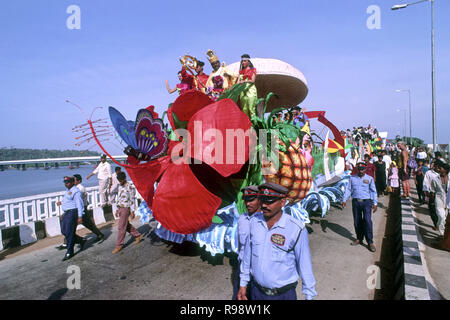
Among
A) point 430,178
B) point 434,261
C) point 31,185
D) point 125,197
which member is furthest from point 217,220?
point 31,185

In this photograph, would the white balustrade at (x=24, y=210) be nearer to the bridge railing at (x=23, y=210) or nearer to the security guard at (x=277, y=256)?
the bridge railing at (x=23, y=210)

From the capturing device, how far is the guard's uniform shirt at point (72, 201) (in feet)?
14.9

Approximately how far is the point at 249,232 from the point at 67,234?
388 cm

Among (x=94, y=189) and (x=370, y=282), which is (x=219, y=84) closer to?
(x=370, y=282)

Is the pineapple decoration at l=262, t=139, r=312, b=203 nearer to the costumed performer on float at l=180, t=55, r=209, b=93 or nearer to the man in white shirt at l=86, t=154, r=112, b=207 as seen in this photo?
the costumed performer on float at l=180, t=55, r=209, b=93

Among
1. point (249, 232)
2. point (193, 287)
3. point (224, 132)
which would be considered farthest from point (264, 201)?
point (193, 287)

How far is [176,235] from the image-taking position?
4.00m

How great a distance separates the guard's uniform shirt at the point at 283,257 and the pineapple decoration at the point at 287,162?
1.77 metres

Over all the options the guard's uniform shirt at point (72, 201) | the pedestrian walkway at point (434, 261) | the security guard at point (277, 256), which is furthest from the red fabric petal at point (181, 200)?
the pedestrian walkway at point (434, 261)

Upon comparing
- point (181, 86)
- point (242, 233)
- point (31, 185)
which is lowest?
point (31, 185)

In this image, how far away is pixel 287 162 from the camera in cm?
398

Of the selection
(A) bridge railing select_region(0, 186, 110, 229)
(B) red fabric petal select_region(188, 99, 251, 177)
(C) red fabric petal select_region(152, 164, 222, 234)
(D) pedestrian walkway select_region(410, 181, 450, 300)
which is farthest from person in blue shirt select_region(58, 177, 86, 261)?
(D) pedestrian walkway select_region(410, 181, 450, 300)

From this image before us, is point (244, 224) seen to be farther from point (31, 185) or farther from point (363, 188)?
point (31, 185)

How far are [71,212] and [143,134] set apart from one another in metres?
2.72
